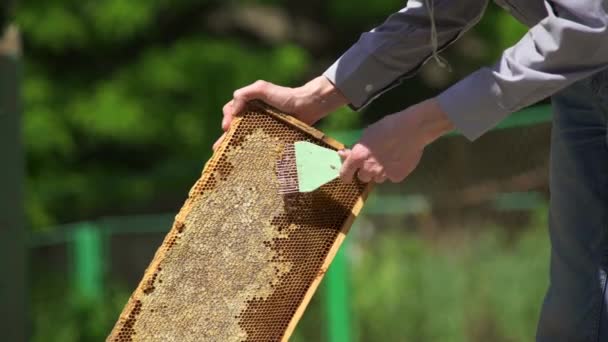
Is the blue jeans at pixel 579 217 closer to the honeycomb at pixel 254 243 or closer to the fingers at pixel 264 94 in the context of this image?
the honeycomb at pixel 254 243

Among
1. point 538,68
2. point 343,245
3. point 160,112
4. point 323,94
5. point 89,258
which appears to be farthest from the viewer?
point 160,112

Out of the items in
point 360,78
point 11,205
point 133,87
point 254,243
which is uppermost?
point 360,78

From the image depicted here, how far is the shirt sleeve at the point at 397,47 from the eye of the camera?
306 cm

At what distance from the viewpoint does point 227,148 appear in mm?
3020

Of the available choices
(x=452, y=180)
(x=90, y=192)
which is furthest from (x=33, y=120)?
(x=452, y=180)

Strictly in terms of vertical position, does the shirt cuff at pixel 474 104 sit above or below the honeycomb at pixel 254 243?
above

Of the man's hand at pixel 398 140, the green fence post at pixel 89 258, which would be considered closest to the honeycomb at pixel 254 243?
the man's hand at pixel 398 140

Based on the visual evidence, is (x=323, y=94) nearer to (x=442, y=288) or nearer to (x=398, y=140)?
(x=398, y=140)

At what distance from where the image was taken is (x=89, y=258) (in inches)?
411

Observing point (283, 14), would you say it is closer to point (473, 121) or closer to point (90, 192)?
point (90, 192)

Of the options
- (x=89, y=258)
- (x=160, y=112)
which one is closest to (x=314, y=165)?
(x=89, y=258)

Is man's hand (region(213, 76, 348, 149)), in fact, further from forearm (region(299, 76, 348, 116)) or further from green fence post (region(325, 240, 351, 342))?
green fence post (region(325, 240, 351, 342))

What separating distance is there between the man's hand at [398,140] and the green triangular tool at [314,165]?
83mm

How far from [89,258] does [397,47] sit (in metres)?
7.76
